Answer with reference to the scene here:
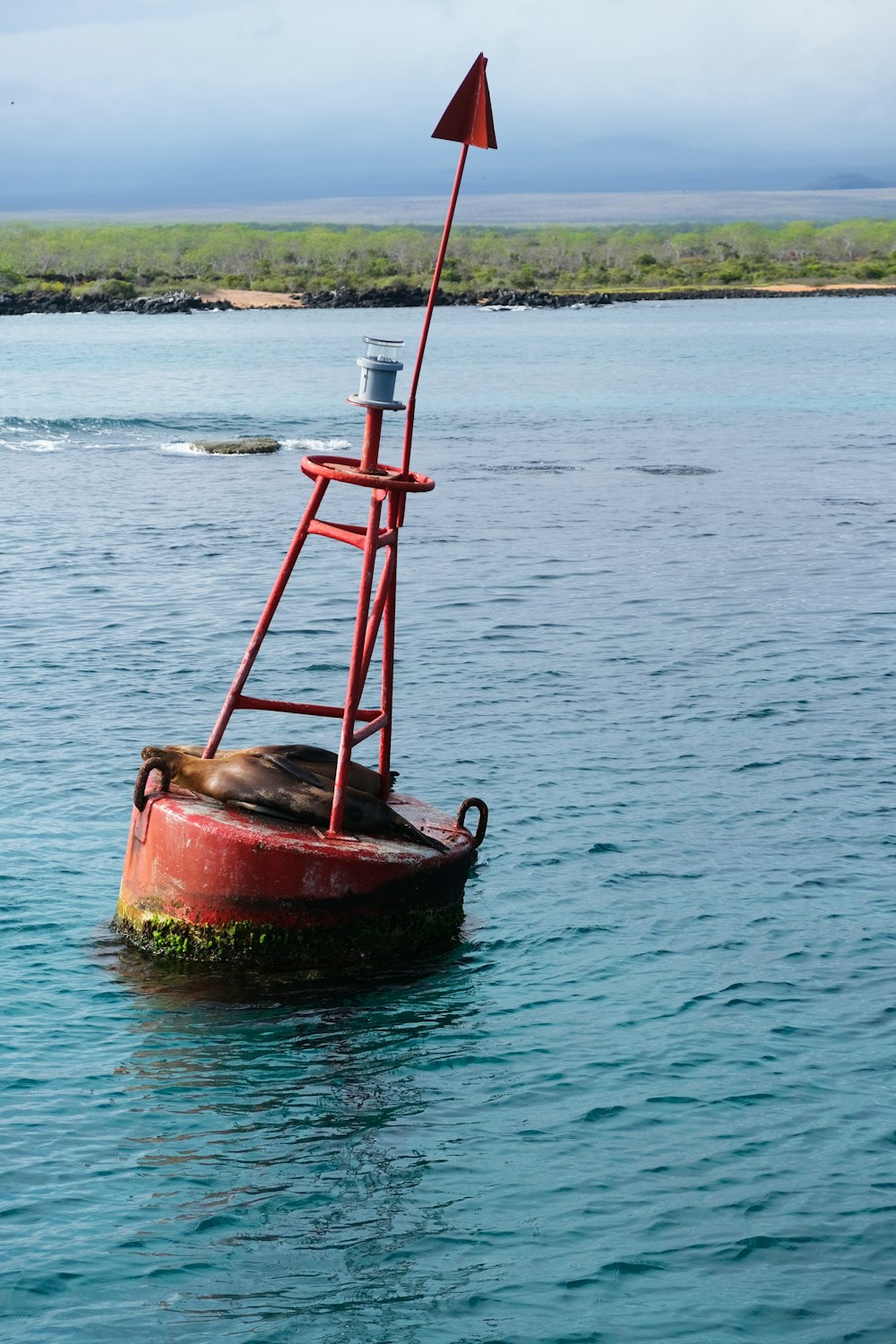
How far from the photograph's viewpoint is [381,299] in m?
137

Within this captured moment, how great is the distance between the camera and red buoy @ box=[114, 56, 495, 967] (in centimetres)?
1098

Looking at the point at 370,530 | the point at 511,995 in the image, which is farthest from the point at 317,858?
the point at 370,530

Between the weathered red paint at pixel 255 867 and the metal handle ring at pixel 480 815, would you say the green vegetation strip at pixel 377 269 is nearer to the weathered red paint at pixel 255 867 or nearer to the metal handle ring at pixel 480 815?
the metal handle ring at pixel 480 815

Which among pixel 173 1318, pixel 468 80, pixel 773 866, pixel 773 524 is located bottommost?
pixel 173 1318

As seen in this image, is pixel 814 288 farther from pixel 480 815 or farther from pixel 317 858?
pixel 317 858

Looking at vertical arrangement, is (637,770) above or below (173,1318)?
above

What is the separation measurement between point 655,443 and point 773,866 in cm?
3362

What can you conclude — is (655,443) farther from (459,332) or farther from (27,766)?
(459,332)

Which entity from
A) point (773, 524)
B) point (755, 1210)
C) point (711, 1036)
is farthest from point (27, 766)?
point (773, 524)

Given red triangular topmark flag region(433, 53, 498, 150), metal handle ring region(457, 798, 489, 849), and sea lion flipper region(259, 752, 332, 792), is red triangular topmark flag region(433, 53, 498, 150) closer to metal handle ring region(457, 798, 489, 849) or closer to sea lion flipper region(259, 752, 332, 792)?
sea lion flipper region(259, 752, 332, 792)

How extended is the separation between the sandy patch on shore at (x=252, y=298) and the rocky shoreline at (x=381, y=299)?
0.07 meters

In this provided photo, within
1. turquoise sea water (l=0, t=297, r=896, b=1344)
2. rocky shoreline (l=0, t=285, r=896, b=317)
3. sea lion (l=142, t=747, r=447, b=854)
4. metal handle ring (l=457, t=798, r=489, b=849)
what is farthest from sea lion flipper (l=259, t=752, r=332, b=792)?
rocky shoreline (l=0, t=285, r=896, b=317)

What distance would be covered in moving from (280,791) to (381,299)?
129120 millimetres

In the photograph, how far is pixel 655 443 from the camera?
151 ft
